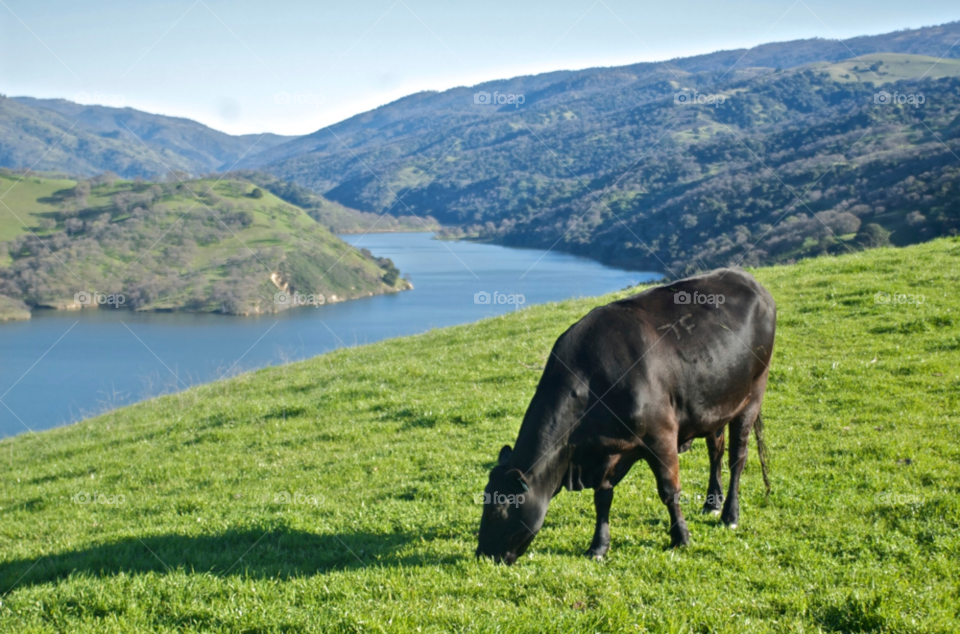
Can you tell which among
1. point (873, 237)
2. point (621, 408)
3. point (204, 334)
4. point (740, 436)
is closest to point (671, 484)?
point (621, 408)

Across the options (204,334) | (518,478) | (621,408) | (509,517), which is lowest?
(204,334)

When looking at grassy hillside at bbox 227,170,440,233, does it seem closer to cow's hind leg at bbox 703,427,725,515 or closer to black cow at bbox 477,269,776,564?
cow's hind leg at bbox 703,427,725,515

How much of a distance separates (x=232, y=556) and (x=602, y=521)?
11.4ft

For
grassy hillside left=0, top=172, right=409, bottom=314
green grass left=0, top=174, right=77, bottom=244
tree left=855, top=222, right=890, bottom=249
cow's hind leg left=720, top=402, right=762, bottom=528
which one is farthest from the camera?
green grass left=0, top=174, right=77, bottom=244

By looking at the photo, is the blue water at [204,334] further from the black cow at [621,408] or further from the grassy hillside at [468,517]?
the black cow at [621,408]

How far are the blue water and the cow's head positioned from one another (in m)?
32.9

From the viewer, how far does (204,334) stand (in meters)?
77.7

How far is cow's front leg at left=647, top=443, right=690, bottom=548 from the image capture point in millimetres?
5406

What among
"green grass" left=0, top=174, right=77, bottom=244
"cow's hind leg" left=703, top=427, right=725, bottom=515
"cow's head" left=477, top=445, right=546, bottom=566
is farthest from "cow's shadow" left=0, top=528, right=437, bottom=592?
"green grass" left=0, top=174, right=77, bottom=244

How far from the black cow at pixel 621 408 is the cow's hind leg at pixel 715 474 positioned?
25cm

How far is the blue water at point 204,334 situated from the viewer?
48406 millimetres

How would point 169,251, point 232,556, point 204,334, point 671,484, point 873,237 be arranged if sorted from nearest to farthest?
point 671,484
point 232,556
point 873,237
point 204,334
point 169,251

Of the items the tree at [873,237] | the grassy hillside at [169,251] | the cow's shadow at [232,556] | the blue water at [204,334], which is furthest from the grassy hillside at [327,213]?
the cow's shadow at [232,556]

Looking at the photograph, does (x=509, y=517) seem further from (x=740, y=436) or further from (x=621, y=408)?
(x=740, y=436)
